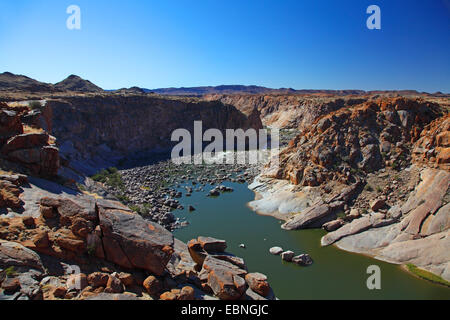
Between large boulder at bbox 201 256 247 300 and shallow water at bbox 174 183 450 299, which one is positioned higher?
large boulder at bbox 201 256 247 300

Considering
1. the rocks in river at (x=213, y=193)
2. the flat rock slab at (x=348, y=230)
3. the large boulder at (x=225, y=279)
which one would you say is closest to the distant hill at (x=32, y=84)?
the rocks in river at (x=213, y=193)

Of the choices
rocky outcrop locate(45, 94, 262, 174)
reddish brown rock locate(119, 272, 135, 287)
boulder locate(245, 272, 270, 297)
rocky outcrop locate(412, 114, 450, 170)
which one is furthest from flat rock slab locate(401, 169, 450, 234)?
rocky outcrop locate(45, 94, 262, 174)

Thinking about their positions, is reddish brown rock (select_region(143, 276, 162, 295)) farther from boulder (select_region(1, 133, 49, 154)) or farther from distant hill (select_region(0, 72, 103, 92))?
distant hill (select_region(0, 72, 103, 92))

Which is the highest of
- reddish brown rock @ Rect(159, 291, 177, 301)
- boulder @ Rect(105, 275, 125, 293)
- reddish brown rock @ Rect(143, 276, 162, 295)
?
boulder @ Rect(105, 275, 125, 293)

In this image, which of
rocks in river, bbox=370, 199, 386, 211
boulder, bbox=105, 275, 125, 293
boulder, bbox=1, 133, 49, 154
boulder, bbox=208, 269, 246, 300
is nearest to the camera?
boulder, bbox=105, 275, 125, 293

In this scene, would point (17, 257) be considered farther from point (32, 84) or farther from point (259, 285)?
point (32, 84)

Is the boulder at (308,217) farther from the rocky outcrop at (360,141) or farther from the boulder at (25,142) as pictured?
the boulder at (25,142)

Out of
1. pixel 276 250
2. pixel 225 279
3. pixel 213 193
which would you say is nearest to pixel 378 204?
pixel 276 250
